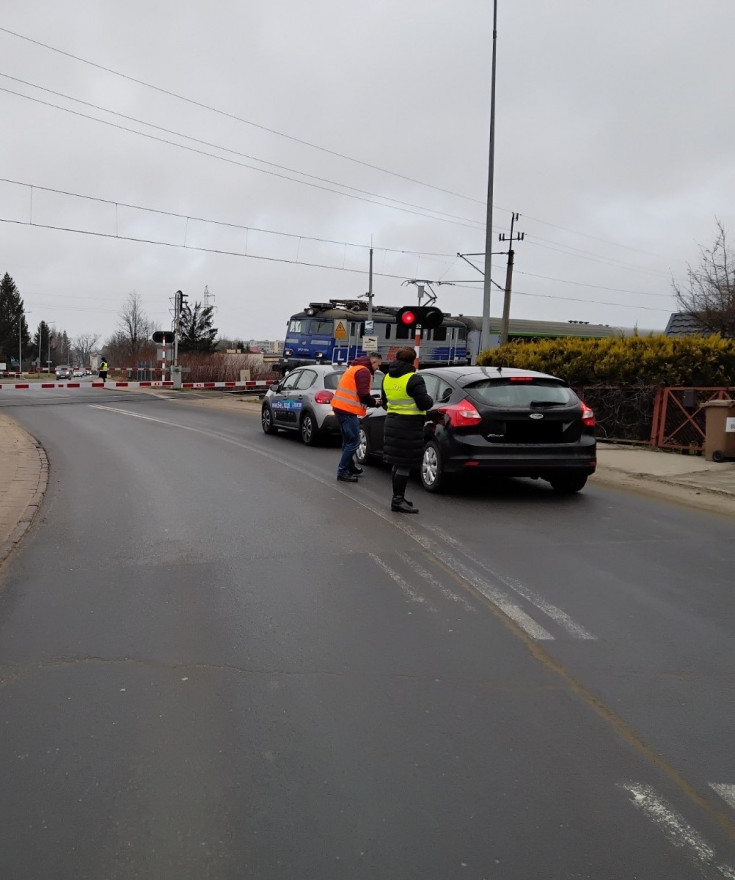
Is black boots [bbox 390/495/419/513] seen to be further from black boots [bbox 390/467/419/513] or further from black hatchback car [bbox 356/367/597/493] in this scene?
black hatchback car [bbox 356/367/597/493]

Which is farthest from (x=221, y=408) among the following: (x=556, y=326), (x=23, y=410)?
(x=556, y=326)

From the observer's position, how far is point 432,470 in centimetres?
966

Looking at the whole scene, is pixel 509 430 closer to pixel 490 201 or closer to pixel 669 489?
pixel 669 489

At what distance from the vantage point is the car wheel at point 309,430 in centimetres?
1463

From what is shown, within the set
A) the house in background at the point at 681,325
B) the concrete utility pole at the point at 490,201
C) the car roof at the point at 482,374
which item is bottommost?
the car roof at the point at 482,374

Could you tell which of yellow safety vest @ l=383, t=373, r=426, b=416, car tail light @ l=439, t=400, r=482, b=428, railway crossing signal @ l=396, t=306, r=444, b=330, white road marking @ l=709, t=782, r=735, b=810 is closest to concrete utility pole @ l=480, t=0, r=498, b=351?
railway crossing signal @ l=396, t=306, r=444, b=330

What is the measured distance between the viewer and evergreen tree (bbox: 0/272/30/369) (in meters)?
107

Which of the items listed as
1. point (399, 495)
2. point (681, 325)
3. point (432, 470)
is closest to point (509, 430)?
point (432, 470)

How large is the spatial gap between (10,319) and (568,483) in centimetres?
11199

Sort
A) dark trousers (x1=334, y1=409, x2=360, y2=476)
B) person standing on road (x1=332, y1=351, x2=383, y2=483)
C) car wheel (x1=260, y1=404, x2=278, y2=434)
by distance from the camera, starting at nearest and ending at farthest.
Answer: person standing on road (x1=332, y1=351, x2=383, y2=483) → dark trousers (x1=334, y1=409, x2=360, y2=476) → car wheel (x1=260, y1=404, x2=278, y2=434)

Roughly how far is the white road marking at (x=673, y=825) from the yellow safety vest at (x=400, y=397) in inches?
224

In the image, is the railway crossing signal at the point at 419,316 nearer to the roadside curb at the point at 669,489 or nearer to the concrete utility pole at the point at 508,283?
the roadside curb at the point at 669,489

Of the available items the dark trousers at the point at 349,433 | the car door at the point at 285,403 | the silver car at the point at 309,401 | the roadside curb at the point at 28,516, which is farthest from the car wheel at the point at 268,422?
the dark trousers at the point at 349,433

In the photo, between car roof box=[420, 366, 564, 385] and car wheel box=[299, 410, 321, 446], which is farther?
car wheel box=[299, 410, 321, 446]
